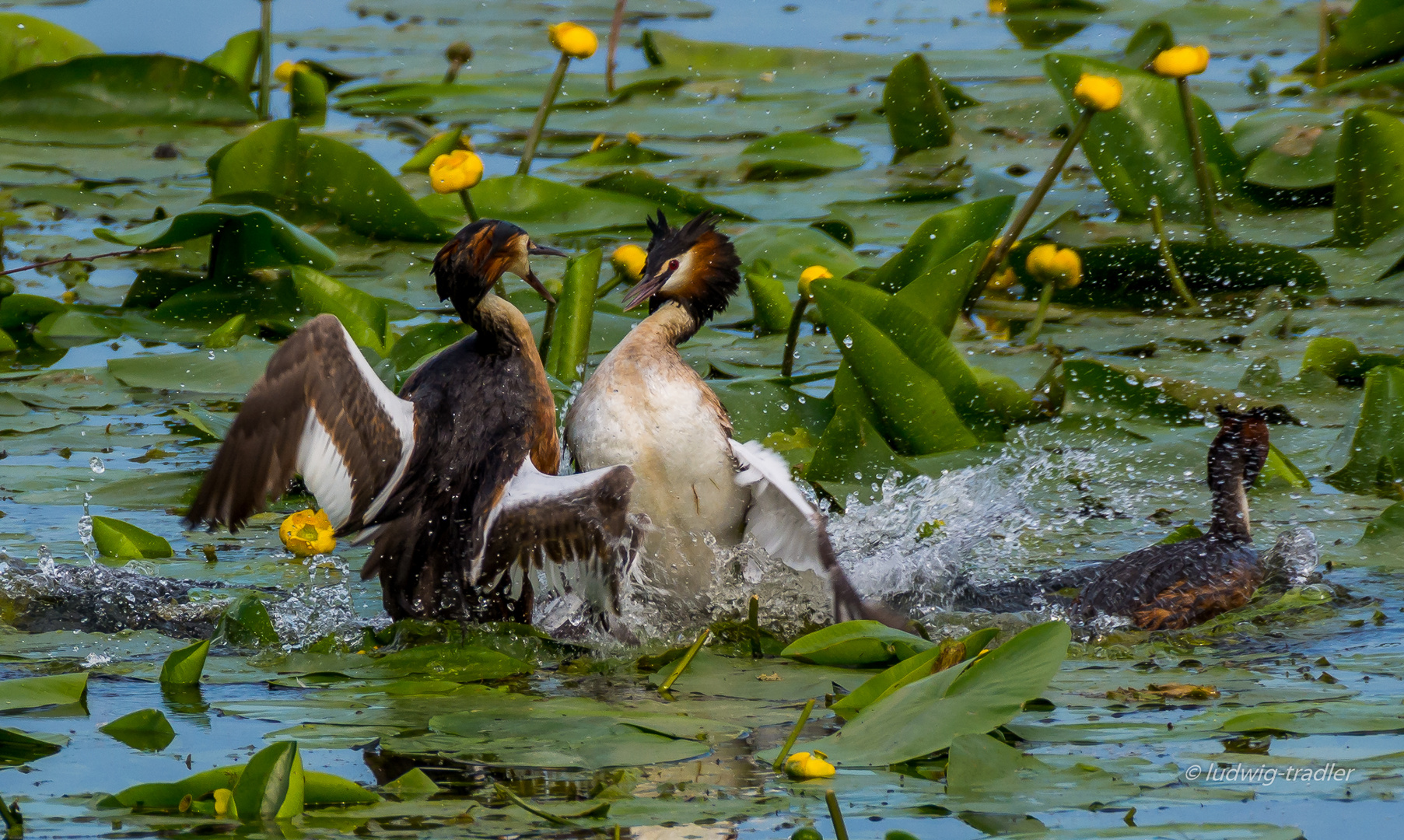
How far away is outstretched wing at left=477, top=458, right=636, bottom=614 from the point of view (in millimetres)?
4320

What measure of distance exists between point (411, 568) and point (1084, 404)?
101 inches

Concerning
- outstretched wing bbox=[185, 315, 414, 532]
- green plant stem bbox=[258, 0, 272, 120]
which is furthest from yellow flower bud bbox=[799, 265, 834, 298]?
green plant stem bbox=[258, 0, 272, 120]

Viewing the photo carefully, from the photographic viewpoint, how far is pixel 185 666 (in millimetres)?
3971

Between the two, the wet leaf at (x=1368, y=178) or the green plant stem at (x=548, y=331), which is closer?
the green plant stem at (x=548, y=331)

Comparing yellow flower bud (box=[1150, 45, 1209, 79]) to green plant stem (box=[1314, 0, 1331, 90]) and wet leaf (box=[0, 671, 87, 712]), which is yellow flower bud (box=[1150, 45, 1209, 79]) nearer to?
green plant stem (box=[1314, 0, 1331, 90])

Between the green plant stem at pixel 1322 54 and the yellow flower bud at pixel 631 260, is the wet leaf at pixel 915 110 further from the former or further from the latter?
the yellow flower bud at pixel 631 260

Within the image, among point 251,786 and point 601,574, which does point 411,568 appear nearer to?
point 601,574

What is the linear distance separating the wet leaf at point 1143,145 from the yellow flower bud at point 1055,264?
1116 millimetres

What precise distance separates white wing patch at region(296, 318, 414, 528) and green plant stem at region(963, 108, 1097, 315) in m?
2.34

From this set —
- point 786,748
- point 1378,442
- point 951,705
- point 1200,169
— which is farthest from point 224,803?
point 1200,169

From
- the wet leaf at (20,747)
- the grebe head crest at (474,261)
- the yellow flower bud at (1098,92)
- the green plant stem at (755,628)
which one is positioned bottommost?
the green plant stem at (755,628)

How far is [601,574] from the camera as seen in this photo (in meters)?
4.56

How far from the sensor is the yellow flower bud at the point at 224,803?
123 inches

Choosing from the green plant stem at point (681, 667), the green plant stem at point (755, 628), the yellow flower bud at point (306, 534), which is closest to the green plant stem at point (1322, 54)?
the green plant stem at point (755, 628)
